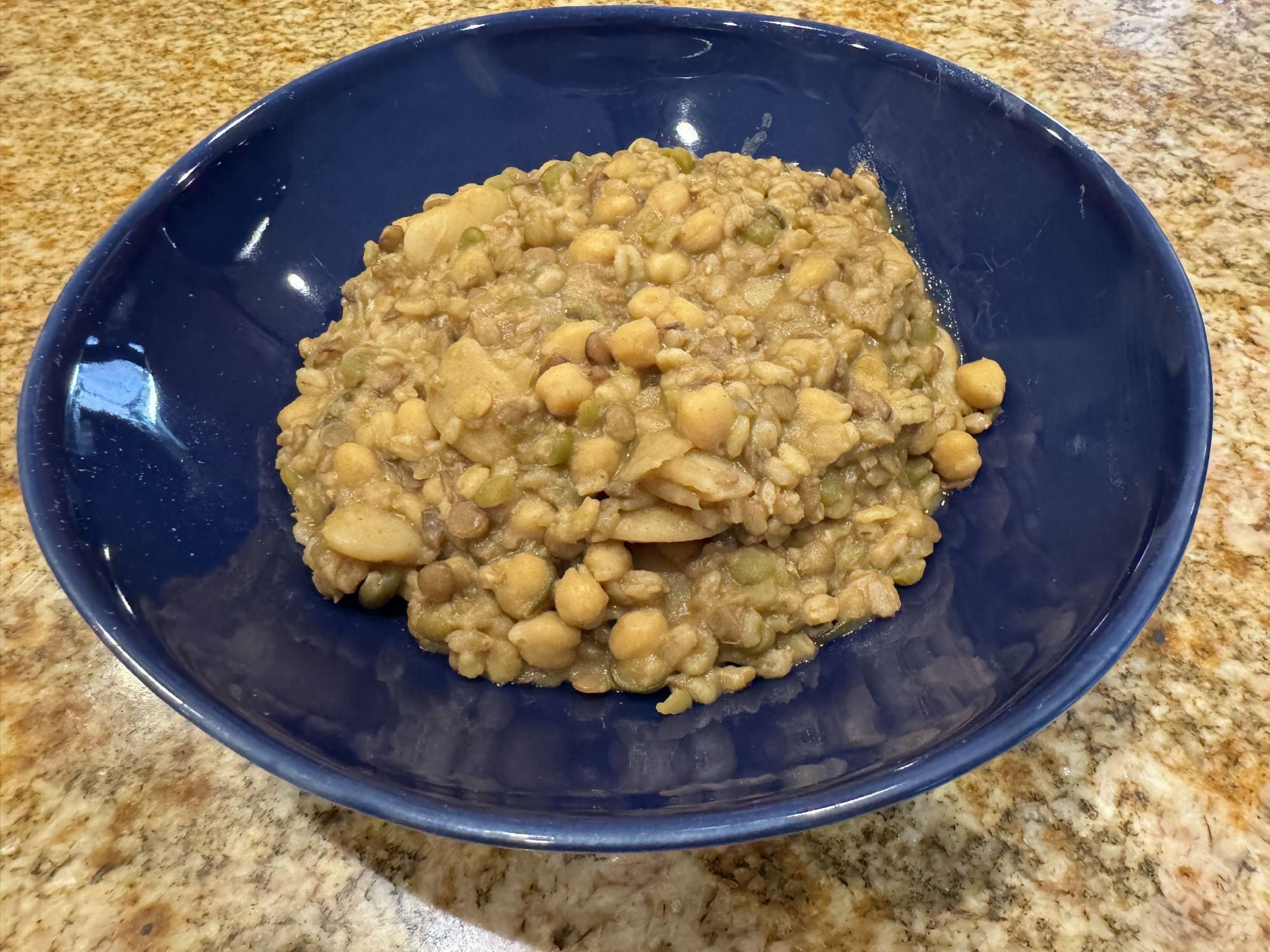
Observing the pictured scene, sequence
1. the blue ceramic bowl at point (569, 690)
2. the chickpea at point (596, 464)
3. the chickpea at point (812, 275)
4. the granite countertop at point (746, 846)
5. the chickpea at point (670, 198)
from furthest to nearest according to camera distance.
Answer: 1. the chickpea at point (670, 198)
2. the chickpea at point (812, 275)
3. the chickpea at point (596, 464)
4. the granite countertop at point (746, 846)
5. the blue ceramic bowl at point (569, 690)

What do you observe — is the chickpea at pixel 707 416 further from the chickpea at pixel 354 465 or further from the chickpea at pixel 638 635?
the chickpea at pixel 354 465

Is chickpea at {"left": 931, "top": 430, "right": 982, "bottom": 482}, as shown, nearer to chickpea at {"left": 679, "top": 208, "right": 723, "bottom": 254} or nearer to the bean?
chickpea at {"left": 679, "top": 208, "right": 723, "bottom": 254}

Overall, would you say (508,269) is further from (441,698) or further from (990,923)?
(990,923)

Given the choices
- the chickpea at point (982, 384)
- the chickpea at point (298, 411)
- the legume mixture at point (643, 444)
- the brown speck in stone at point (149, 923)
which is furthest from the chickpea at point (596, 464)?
the brown speck in stone at point (149, 923)

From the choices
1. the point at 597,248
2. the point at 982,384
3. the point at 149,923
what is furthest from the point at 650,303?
the point at 149,923

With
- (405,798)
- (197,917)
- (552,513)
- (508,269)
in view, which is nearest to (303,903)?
(197,917)

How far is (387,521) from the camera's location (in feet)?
5.40

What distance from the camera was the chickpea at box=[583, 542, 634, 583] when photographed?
5.11ft

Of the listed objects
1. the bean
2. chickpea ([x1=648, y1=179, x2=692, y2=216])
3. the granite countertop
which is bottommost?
the granite countertop

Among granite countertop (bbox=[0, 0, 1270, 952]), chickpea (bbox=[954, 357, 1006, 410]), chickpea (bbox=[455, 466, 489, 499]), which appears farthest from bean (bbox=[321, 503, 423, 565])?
chickpea (bbox=[954, 357, 1006, 410])

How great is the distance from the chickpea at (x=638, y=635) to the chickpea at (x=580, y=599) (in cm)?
5

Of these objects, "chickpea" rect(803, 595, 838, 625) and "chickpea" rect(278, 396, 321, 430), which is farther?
"chickpea" rect(278, 396, 321, 430)

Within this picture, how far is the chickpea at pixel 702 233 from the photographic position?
1.87 meters

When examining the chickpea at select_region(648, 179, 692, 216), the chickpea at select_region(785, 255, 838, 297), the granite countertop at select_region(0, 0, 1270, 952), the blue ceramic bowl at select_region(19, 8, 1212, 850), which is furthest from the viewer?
the chickpea at select_region(648, 179, 692, 216)
